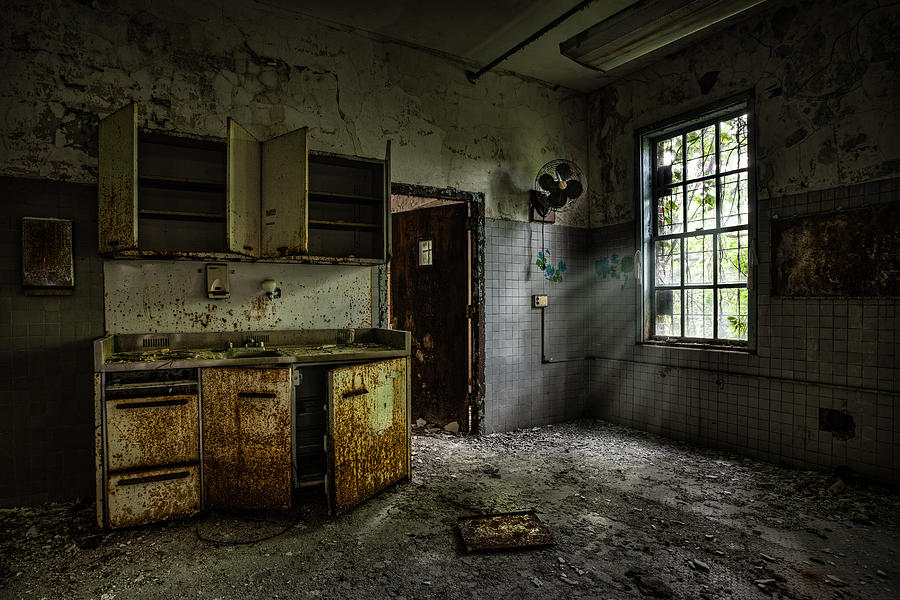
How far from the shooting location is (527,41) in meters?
3.94

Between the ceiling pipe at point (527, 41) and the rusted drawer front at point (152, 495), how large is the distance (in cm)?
391

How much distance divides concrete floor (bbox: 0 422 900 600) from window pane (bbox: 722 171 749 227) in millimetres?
1983

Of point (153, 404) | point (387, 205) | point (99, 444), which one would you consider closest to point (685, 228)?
point (387, 205)

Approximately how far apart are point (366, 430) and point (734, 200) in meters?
3.47

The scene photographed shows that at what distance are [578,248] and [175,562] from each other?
4316 millimetres

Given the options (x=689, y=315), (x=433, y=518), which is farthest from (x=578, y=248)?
(x=433, y=518)

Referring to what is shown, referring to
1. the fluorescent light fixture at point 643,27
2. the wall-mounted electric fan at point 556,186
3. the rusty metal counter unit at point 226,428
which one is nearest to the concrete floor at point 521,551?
the rusty metal counter unit at point 226,428

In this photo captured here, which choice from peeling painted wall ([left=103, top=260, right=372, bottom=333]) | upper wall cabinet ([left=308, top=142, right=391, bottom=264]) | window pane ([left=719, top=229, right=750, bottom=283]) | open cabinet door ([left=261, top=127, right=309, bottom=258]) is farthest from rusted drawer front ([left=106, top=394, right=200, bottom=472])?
window pane ([left=719, top=229, right=750, bottom=283])

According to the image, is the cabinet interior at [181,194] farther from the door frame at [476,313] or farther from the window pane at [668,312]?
the window pane at [668,312]

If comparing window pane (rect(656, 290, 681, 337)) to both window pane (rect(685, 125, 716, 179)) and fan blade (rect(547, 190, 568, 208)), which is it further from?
fan blade (rect(547, 190, 568, 208))

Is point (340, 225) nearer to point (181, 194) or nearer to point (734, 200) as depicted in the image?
point (181, 194)

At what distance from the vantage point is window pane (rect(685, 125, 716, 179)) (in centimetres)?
409

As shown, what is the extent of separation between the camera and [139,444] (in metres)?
2.60

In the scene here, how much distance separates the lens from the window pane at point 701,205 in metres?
4.06
